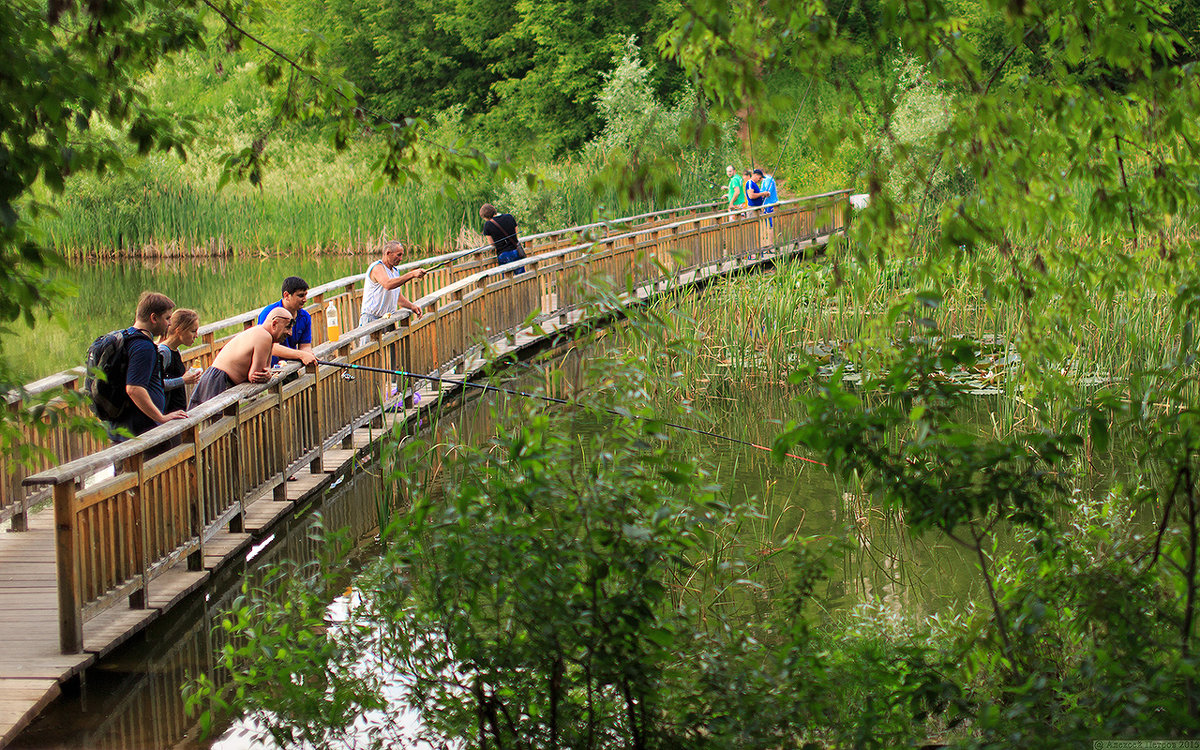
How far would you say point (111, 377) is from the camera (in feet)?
20.6

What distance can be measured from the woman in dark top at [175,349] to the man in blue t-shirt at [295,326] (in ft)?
A: 1.85

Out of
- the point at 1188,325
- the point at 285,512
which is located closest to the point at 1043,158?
the point at 1188,325

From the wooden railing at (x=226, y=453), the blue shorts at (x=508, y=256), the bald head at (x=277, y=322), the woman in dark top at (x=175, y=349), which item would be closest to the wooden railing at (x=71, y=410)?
the wooden railing at (x=226, y=453)

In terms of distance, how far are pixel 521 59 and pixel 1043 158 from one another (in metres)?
38.3

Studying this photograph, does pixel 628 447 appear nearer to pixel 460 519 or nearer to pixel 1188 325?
pixel 460 519

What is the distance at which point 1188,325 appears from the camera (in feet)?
9.87

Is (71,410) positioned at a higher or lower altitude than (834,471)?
lower

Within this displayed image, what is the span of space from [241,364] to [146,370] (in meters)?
0.91

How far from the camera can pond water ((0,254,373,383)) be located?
14836 mm

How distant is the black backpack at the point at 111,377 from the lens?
20.4ft

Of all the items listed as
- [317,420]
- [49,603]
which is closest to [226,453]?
[49,603]

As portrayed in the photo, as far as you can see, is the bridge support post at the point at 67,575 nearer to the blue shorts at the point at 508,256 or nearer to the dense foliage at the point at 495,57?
the blue shorts at the point at 508,256

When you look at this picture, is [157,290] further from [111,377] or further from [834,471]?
[834,471]

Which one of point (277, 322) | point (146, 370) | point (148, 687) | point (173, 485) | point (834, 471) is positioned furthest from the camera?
point (277, 322)
